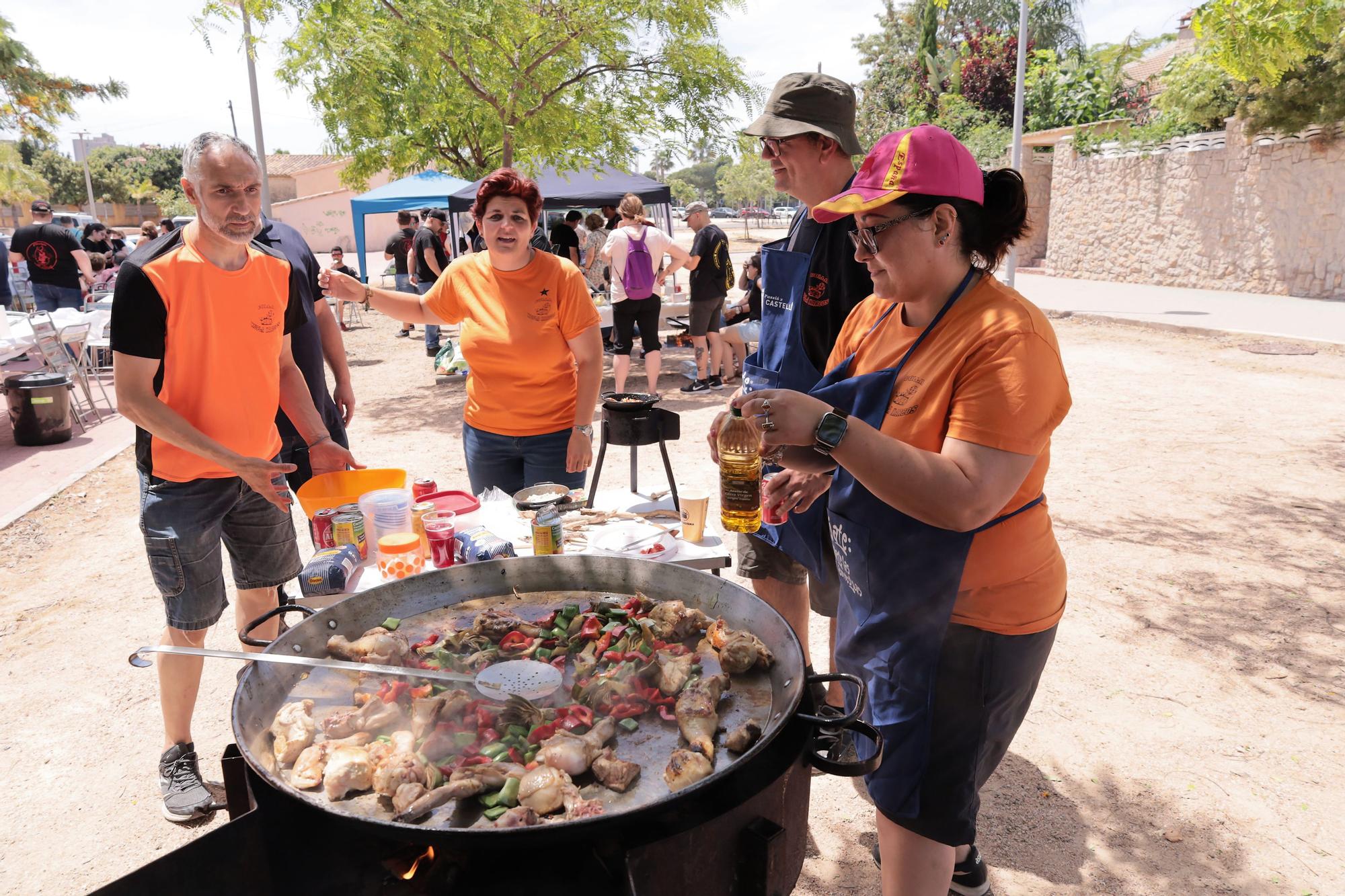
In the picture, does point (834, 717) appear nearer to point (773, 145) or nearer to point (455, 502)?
point (773, 145)

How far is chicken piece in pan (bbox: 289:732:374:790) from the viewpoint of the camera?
69.0 inches

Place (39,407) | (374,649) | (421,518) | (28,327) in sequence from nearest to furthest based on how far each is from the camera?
(374,649) < (421,518) < (39,407) < (28,327)

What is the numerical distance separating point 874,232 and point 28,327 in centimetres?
1024

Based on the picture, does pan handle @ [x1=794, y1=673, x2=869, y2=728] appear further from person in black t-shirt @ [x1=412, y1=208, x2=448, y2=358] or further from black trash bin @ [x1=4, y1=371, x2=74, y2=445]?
person in black t-shirt @ [x1=412, y1=208, x2=448, y2=358]

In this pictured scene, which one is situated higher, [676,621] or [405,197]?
[405,197]

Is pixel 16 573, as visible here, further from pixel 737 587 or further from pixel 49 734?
pixel 737 587

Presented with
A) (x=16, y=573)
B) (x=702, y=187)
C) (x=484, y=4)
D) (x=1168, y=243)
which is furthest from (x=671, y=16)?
(x=702, y=187)

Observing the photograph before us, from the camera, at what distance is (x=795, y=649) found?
6.59 ft

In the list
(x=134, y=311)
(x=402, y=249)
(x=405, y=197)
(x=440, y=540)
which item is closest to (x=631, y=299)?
(x=440, y=540)

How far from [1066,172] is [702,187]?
115175 mm

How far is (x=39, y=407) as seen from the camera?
835cm

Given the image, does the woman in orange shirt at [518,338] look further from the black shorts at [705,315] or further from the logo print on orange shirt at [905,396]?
the black shorts at [705,315]

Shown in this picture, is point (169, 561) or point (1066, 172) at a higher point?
point (1066, 172)

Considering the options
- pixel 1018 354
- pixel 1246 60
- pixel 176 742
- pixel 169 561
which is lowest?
pixel 176 742
